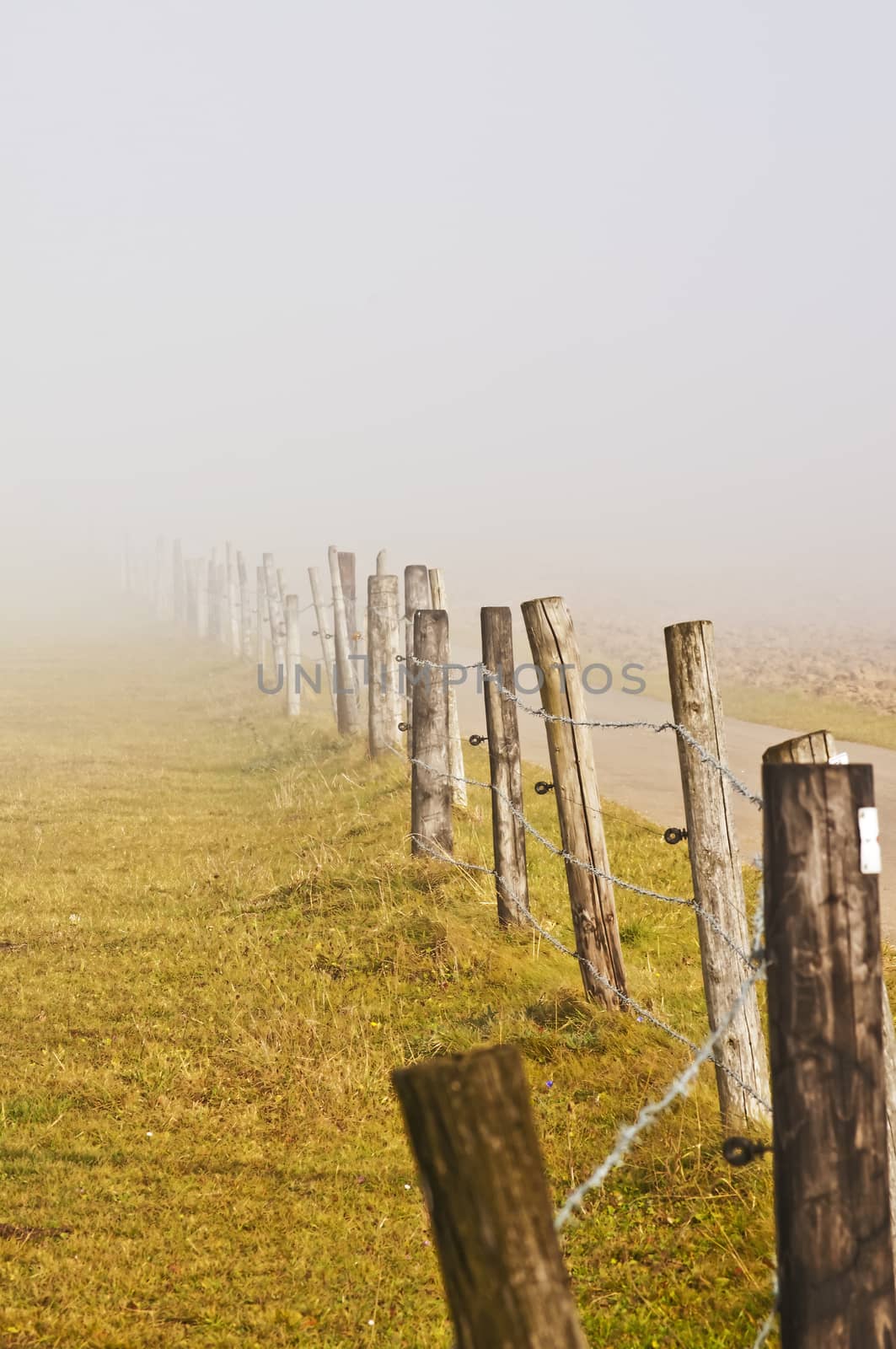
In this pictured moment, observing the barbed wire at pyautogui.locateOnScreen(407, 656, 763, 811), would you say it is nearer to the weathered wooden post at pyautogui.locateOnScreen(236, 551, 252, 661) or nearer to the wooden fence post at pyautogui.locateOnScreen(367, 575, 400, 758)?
the wooden fence post at pyautogui.locateOnScreen(367, 575, 400, 758)

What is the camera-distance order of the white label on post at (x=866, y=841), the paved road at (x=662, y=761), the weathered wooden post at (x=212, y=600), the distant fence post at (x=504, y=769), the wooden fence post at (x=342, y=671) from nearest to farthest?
1. the white label on post at (x=866, y=841)
2. the distant fence post at (x=504, y=769)
3. the paved road at (x=662, y=761)
4. the wooden fence post at (x=342, y=671)
5. the weathered wooden post at (x=212, y=600)

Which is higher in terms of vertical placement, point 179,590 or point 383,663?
point 179,590

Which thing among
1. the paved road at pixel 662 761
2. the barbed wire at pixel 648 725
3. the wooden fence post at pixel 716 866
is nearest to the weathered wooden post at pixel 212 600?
the paved road at pixel 662 761

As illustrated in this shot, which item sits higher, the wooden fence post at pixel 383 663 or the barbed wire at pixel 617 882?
the wooden fence post at pixel 383 663

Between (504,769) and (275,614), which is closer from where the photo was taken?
(504,769)

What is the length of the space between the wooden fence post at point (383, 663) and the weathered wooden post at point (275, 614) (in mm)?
7889

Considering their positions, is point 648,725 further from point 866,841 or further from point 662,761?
point 662,761

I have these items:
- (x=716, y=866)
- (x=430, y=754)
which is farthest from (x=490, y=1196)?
(x=430, y=754)

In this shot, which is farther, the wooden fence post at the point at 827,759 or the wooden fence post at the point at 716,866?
the wooden fence post at the point at 716,866

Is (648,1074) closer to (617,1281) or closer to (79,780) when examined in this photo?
(617,1281)

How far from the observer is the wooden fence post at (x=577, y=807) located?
5457mm

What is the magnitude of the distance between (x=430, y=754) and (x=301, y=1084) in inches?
125

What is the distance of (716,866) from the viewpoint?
4309mm

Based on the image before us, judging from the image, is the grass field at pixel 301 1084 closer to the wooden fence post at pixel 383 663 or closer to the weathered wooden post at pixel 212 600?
the wooden fence post at pixel 383 663
